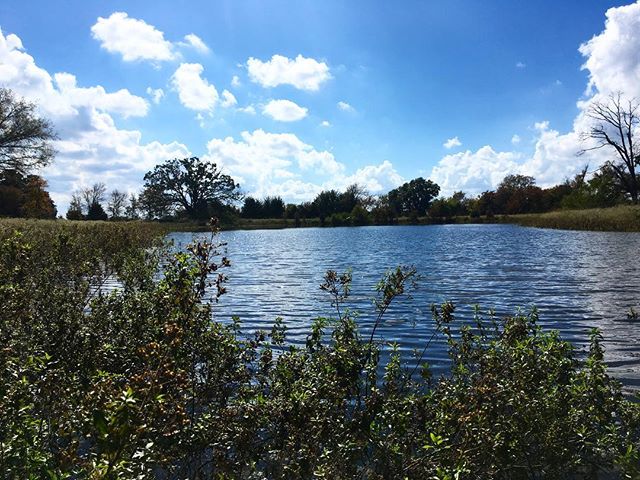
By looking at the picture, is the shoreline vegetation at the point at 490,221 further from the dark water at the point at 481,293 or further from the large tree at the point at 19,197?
the large tree at the point at 19,197

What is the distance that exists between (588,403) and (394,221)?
145m

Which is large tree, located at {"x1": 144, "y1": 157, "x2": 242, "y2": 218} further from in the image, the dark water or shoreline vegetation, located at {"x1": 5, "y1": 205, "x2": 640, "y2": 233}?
the dark water

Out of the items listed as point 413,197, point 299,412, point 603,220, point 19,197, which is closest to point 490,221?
point 413,197

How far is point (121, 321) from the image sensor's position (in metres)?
7.58

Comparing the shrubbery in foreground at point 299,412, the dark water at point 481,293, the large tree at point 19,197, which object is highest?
the large tree at point 19,197

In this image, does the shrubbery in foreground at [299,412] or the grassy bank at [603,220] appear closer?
the shrubbery in foreground at [299,412]

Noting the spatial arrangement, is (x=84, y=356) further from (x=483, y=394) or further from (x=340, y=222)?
(x=340, y=222)

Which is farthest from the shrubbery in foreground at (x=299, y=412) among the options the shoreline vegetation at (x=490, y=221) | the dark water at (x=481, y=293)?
the dark water at (x=481, y=293)

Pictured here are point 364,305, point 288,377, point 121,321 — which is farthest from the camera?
point 364,305

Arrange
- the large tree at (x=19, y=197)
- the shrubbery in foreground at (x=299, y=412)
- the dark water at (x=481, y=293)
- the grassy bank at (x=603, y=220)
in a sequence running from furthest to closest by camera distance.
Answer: the large tree at (x=19, y=197) → the grassy bank at (x=603, y=220) → the dark water at (x=481, y=293) → the shrubbery in foreground at (x=299, y=412)

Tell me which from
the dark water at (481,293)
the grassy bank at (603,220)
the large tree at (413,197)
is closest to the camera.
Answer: the dark water at (481,293)

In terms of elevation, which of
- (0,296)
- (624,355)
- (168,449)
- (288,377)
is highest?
(0,296)

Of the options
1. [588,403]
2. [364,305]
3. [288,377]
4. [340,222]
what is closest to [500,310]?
[364,305]

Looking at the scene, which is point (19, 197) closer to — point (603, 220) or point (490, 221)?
point (603, 220)
